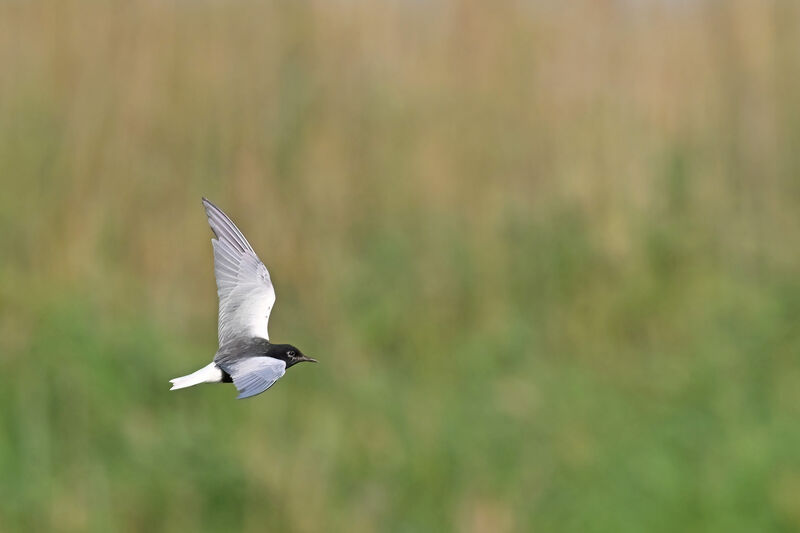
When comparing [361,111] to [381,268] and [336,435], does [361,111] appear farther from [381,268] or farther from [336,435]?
[336,435]

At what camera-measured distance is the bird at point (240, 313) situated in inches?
49.1

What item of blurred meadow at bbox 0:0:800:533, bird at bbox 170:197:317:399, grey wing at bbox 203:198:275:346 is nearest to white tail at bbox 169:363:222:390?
bird at bbox 170:197:317:399

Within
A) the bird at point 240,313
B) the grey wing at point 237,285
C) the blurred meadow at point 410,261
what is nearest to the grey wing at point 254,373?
the bird at point 240,313

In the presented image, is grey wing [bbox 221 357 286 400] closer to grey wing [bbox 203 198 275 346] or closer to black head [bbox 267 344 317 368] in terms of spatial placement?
black head [bbox 267 344 317 368]

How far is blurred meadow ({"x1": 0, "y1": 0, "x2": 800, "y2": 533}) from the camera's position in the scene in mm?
5223

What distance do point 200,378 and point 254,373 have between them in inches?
2.1

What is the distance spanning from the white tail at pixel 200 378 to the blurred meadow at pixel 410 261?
3.69 meters

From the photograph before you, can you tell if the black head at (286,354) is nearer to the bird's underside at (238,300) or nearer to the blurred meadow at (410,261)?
the bird's underside at (238,300)

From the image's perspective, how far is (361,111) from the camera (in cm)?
610

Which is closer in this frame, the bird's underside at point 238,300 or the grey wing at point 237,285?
the bird's underside at point 238,300

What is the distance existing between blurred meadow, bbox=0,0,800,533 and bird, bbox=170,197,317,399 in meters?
3.42

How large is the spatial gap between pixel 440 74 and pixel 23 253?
7.59 ft

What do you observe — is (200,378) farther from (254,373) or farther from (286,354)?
(286,354)

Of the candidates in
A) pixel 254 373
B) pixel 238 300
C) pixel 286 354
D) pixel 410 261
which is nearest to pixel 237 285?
pixel 238 300
